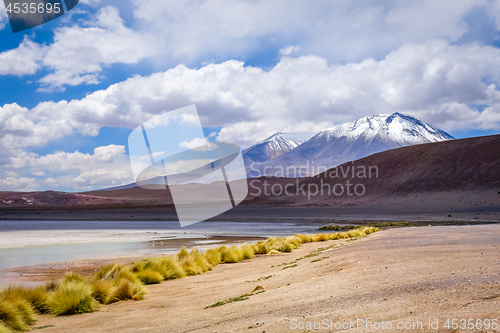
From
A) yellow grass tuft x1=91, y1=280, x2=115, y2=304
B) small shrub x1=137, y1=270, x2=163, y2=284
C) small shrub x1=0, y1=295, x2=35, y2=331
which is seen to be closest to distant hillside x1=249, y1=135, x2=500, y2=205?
small shrub x1=137, y1=270, x2=163, y2=284

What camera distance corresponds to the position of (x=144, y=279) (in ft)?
38.4

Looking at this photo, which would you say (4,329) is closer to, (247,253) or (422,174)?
(247,253)

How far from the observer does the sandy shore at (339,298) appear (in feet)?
16.9

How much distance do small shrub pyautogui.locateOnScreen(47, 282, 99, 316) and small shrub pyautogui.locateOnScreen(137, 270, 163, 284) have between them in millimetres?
3090

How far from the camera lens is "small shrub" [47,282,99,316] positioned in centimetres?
821

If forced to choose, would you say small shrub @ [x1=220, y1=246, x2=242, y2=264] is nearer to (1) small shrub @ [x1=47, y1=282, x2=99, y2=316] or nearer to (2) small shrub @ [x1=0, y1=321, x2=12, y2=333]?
(1) small shrub @ [x1=47, y1=282, x2=99, y2=316]

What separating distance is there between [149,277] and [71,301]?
3.64 m

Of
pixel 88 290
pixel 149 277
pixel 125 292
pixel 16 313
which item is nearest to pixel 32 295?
pixel 88 290

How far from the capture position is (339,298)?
21.1 ft

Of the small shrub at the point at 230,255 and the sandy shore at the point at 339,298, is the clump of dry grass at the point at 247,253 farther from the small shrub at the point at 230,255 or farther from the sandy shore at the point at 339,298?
the sandy shore at the point at 339,298

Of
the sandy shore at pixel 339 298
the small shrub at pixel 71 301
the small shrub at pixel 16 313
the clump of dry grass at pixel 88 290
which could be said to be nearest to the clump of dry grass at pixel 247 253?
the clump of dry grass at pixel 88 290

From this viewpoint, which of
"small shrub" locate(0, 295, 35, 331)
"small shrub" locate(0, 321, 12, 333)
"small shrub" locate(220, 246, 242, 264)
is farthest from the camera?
"small shrub" locate(220, 246, 242, 264)

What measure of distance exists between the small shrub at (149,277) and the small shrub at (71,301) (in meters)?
3.09

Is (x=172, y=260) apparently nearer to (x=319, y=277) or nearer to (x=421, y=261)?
(x=319, y=277)
